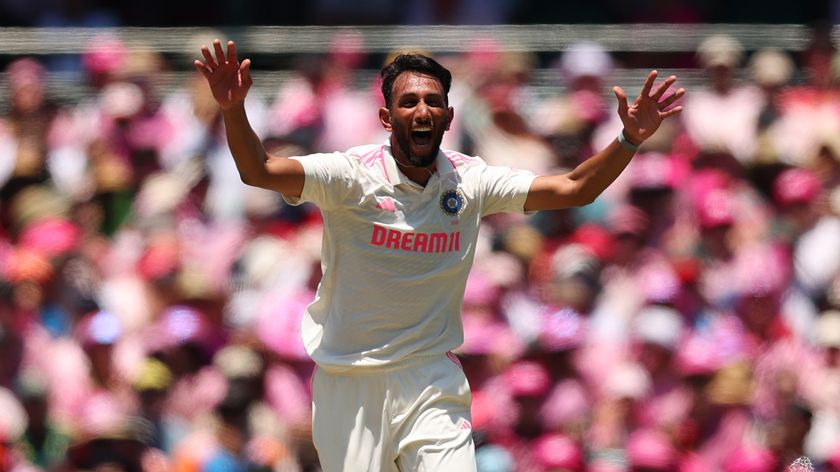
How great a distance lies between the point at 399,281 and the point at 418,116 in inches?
20.8

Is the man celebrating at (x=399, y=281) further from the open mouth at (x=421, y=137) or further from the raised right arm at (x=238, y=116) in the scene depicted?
the raised right arm at (x=238, y=116)

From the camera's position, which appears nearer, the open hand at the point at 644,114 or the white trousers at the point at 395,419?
the white trousers at the point at 395,419

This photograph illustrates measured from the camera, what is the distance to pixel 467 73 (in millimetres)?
9688

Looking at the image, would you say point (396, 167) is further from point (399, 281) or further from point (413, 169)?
point (399, 281)

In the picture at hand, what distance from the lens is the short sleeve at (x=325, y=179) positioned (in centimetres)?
581

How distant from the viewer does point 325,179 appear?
5.85 m

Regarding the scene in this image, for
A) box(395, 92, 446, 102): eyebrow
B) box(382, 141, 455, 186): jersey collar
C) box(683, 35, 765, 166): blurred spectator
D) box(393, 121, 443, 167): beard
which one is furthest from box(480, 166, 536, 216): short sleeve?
box(683, 35, 765, 166): blurred spectator

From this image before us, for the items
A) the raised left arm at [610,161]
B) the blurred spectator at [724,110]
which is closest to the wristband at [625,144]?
the raised left arm at [610,161]

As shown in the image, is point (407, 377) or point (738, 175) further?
point (738, 175)

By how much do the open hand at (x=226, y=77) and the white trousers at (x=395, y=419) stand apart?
38.7 inches

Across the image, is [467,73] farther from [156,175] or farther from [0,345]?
[0,345]

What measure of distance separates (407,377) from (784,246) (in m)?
3.16

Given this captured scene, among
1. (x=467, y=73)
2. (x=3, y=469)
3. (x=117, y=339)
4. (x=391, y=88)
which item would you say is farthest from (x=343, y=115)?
(x=391, y=88)

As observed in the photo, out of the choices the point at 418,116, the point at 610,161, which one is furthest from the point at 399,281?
the point at 610,161
